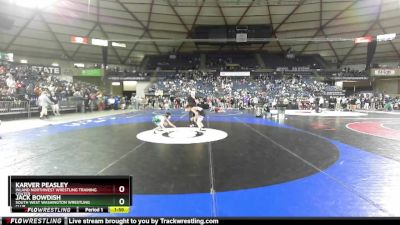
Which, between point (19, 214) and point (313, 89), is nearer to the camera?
point (19, 214)

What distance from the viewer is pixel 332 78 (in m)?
32.6

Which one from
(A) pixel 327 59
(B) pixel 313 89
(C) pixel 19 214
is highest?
(A) pixel 327 59

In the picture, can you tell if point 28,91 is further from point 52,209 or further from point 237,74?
point 237,74

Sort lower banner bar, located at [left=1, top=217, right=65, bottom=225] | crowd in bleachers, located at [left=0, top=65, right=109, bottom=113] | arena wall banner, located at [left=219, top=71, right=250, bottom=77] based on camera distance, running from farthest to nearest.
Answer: arena wall banner, located at [left=219, top=71, right=250, bottom=77] < crowd in bleachers, located at [left=0, top=65, right=109, bottom=113] < lower banner bar, located at [left=1, top=217, right=65, bottom=225]

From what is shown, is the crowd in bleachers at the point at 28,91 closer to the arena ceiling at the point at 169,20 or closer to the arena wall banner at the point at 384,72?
the arena ceiling at the point at 169,20

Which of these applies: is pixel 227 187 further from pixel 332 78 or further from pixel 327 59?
pixel 327 59

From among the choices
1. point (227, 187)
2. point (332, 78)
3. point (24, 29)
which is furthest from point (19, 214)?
point (332, 78)

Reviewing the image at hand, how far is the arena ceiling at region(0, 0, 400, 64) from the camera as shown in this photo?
77.5ft

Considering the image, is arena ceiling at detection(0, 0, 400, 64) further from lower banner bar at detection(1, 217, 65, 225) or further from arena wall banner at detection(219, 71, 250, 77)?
lower banner bar at detection(1, 217, 65, 225)

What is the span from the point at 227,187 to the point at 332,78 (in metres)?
34.0

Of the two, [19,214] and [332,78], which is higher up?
[332,78]

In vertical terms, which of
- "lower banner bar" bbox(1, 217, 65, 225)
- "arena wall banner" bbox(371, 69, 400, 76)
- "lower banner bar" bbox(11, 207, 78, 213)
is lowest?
"lower banner bar" bbox(1, 217, 65, 225)
